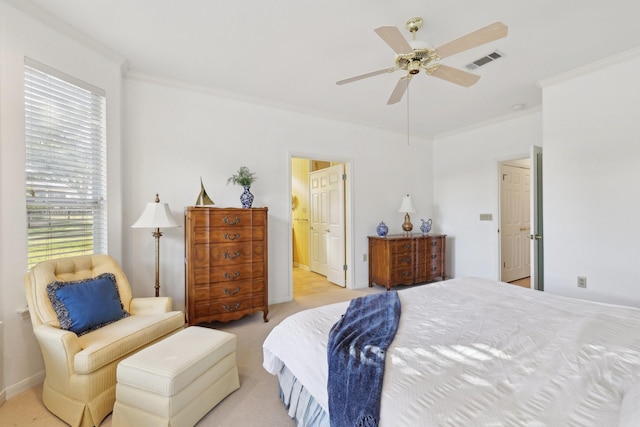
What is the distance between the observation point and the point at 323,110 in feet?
12.9

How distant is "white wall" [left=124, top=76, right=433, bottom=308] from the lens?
9.69 feet

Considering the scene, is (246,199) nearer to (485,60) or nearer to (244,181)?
(244,181)

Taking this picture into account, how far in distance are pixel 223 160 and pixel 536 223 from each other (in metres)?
3.59

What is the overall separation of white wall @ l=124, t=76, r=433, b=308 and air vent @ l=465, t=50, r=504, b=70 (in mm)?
1867

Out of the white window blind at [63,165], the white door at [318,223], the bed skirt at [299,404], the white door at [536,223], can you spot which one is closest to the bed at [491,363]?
the bed skirt at [299,404]

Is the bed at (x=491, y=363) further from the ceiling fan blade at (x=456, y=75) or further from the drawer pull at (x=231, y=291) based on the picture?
the ceiling fan blade at (x=456, y=75)

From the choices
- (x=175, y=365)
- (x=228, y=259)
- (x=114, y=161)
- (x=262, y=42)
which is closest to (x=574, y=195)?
(x=262, y=42)

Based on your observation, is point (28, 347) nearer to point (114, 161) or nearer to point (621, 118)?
point (114, 161)

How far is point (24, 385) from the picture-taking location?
1964 millimetres

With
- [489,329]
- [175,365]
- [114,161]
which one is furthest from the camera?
[114,161]

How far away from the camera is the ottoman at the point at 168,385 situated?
58.6 inches

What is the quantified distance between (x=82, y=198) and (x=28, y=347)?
1112 mm

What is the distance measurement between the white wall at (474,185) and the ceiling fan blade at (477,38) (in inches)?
114

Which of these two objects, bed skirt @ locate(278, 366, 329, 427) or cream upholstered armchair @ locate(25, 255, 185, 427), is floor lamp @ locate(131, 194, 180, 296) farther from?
bed skirt @ locate(278, 366, 329, 427)
